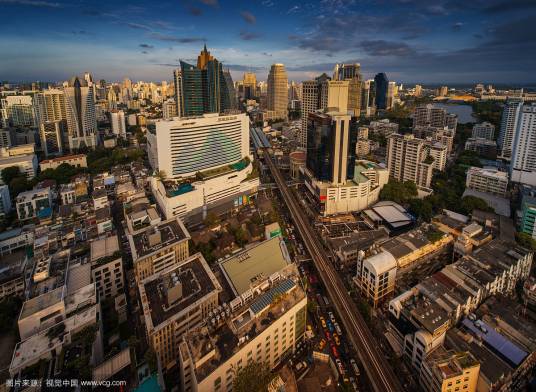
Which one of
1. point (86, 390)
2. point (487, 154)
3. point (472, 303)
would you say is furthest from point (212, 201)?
point (487, 154)

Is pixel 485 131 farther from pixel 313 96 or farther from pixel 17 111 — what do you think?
pixel 17 111

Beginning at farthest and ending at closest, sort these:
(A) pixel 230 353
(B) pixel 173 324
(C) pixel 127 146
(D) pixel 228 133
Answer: (C) pixel 127 146
(D) pixel 228 133
(B) pixel 173 324
(A) pixel 230 353

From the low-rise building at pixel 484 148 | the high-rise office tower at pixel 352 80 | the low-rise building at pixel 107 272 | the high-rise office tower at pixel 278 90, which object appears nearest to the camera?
the low-rise building at pixel 107 272

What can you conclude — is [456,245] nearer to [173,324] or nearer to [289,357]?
[289,357]

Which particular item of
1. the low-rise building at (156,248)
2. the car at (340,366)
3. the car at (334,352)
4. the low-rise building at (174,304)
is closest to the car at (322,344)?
the car at (334,352)

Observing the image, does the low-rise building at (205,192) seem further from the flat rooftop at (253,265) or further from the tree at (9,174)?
the tree at (9,174)

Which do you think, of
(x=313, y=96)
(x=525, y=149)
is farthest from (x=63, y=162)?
(x=525, y=149)
